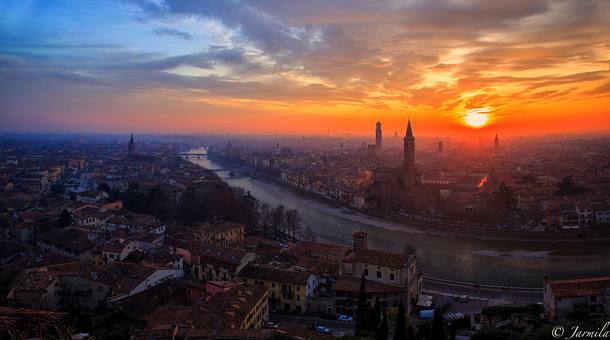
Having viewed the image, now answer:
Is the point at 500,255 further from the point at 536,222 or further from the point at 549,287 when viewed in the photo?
the point at 549,287

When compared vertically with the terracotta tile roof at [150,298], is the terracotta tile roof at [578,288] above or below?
above

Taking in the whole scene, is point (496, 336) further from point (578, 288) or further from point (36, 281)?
point (36, 281)

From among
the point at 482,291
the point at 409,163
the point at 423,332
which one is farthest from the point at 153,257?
the point at 409,163

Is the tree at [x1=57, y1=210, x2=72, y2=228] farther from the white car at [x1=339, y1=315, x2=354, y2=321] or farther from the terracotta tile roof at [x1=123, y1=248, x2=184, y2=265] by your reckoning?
the white car at [x1=339, y1=315, x2=354, y2=321]

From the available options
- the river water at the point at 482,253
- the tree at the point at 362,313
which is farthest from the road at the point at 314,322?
the river water at the point at 482,253

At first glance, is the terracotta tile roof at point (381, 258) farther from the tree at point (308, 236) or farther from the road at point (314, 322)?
the tree at point (308, 236)

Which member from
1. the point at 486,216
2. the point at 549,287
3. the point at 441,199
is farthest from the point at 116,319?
the point at 441,199

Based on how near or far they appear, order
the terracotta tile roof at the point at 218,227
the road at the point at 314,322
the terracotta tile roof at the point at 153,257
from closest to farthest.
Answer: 1. the road at the point at 314,322
2. the terracotta tile roof at the point at 153,257
3. the terracotta tile roof at the point at 218,227
